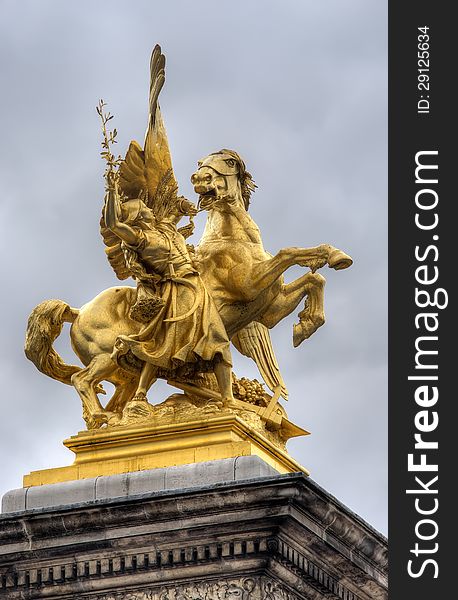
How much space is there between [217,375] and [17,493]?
2843 mm

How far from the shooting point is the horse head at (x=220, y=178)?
27.5 meters

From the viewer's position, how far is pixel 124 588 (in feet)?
82.2

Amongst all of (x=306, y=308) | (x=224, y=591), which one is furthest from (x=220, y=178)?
(x=224, y=591)

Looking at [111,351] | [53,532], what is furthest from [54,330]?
[53,532]

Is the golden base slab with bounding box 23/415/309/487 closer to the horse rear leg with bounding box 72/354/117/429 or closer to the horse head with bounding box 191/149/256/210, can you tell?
the horse rear leg with bounding box 72/354/117/429

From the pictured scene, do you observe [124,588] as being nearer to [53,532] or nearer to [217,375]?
[53,532]

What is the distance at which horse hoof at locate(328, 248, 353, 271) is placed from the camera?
87.7 ft

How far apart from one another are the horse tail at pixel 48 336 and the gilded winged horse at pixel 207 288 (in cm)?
1

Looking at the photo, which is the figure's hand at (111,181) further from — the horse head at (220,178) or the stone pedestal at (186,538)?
the stone pedestal at (186,538)

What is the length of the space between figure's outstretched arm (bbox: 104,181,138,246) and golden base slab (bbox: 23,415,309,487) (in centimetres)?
238

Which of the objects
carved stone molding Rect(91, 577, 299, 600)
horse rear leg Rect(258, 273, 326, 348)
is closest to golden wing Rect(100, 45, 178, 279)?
horse rear leg Rect(258, 273, 326, 348)

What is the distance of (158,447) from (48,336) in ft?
8.19

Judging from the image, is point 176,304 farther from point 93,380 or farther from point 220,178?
point 220,178

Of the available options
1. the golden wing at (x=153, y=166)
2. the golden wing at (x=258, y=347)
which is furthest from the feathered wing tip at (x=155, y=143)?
the golden wing at (x=258, y=347)
